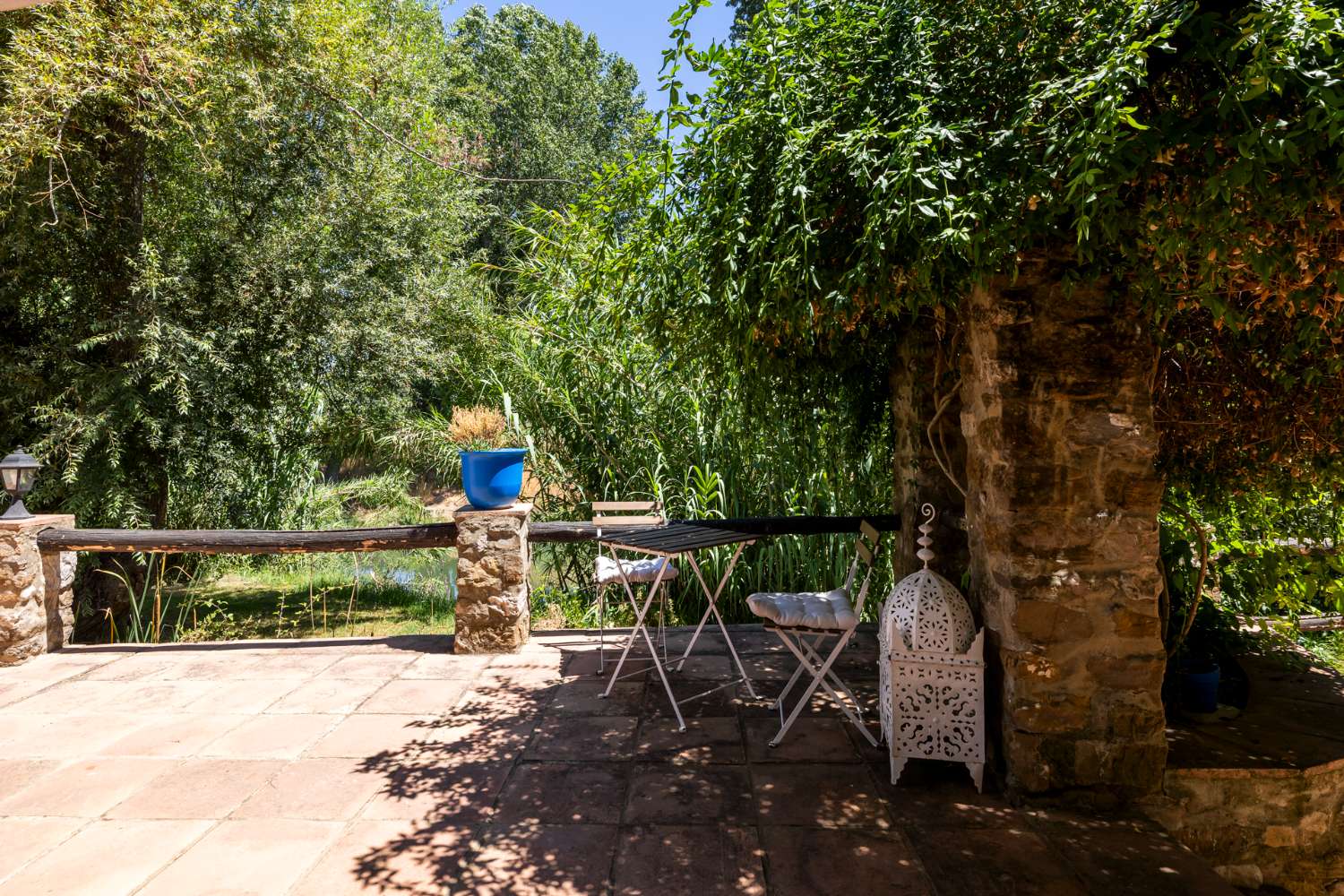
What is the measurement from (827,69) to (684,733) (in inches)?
97.6

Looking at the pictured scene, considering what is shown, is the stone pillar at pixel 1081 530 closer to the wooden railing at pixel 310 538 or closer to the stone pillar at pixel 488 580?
the wooden railing at pixel 310 538

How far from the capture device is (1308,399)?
268cm

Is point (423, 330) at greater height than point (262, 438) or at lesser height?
greater

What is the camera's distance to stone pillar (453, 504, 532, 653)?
164 inches

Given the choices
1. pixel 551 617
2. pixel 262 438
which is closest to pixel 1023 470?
pixel 551 617

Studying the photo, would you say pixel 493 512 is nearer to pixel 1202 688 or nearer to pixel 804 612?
pixel 804 612

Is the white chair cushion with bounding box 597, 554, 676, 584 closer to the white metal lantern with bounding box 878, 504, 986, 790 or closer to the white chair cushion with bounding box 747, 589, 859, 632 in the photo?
the white chair cushion with bounding box 747, 589, 859, 632

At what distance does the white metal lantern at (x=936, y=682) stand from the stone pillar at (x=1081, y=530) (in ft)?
0.60

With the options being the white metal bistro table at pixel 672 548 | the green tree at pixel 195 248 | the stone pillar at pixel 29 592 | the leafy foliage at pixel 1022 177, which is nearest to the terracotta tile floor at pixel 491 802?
the white metal bistro table at pixel 672 548

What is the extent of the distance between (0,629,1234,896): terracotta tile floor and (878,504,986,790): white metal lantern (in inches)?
5.7

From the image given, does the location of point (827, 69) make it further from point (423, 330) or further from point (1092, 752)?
point (423, 330)

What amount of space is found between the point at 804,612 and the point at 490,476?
77.3 inches

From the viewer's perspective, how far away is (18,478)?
414cm

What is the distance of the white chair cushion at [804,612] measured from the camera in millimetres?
2990
